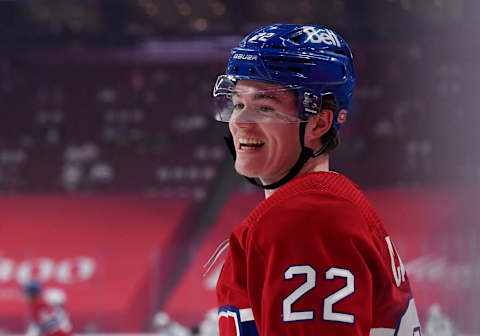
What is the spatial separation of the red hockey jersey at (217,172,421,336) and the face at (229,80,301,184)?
0.29ft

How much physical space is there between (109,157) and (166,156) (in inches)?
31.5

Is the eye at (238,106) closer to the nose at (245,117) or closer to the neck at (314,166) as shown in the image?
the nose at (245,117)

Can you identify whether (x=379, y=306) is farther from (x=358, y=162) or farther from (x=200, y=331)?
(x=358, y=162)

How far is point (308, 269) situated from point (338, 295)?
0.05m

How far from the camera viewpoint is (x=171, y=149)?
9812 millimetres

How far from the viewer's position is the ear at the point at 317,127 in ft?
3.94

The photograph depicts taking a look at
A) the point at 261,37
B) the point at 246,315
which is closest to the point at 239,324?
the point at 246,315

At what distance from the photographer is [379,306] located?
3.62 feet

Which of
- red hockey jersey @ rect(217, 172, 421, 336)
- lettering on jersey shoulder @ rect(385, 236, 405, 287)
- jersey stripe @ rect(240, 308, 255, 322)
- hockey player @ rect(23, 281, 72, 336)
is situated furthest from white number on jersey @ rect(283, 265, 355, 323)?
hockey player @ rect(23, 281, 72, 336)

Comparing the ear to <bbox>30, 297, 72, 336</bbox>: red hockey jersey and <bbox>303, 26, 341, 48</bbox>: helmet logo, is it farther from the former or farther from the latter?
<bbox>30, 297, 72, 336</bbox>: red hockey jersey

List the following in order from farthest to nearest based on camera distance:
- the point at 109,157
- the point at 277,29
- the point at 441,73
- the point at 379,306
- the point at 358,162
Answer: the point at 109,157 → the point at 358,162 → the point at 441,73 → the point at 277,29 → the point at 379,306

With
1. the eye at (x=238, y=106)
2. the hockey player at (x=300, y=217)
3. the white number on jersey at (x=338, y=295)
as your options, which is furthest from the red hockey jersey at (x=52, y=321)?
the white number on jersey at (x=338, y=295)

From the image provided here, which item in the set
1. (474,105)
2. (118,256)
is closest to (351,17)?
(474,105)

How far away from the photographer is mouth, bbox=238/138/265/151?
3.93ft
